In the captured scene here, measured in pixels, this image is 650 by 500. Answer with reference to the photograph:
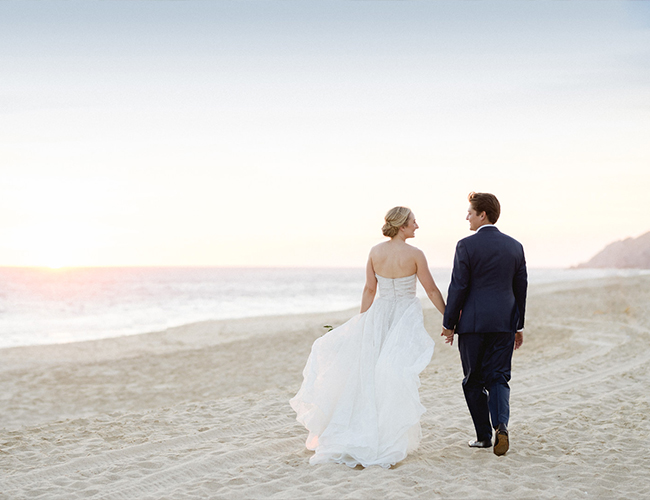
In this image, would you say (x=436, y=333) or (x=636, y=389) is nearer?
(x=636, y=389)

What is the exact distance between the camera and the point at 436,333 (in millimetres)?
14078

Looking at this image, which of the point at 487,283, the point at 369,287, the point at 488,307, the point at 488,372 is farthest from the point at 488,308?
the point at 369,287

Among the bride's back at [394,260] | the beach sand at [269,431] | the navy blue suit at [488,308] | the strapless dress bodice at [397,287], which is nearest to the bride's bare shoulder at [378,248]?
the bride's back at [394,260]

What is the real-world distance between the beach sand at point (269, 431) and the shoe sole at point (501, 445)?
0.28 ft

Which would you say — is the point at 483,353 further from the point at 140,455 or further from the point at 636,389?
the point at 636,389

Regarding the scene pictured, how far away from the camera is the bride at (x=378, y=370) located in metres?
4.16

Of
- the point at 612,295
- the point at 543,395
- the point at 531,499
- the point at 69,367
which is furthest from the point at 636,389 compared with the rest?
the point at 612,295

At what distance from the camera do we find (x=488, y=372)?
4445mm

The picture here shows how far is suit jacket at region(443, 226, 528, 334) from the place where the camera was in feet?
14.2

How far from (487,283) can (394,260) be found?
2.47 ft

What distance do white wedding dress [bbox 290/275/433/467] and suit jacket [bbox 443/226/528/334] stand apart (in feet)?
1.15

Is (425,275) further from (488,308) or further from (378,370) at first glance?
(378,370)

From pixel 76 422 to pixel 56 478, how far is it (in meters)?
2.06

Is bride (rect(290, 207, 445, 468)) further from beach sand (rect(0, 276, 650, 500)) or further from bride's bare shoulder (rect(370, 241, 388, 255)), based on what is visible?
beach sand (rect(0, 276, 650, 500))
